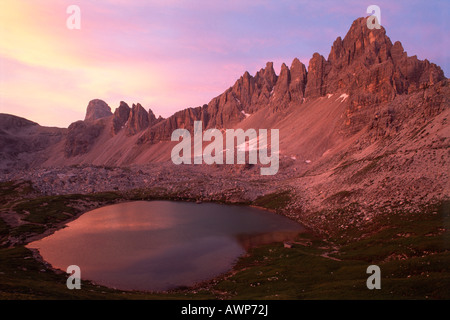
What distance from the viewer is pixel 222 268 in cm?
4972

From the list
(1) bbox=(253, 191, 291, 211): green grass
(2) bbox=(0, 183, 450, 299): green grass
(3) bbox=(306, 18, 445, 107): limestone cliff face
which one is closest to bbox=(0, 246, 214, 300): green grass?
(2) bbox=(0, 183, 450, 299): green grass

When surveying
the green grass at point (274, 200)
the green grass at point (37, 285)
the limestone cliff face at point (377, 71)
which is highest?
the limestone cliff face at point (377, 71)

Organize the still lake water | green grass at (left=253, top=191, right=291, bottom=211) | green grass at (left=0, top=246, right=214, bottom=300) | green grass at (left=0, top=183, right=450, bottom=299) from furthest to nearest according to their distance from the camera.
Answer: green grass at (left=253, top=191, right=291, bottom=211) → the still lake water → green grass at (left=0, top=246, right=214, bottom=300) → green grass at (left=0, top=183, right=450, bottom=299)

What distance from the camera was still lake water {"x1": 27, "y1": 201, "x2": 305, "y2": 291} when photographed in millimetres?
47250

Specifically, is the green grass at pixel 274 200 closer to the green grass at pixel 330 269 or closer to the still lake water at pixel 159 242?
the still lake water at pixel 159 242

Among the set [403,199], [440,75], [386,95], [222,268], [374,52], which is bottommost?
[222,268]

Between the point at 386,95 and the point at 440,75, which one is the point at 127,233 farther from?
the point at 440,75

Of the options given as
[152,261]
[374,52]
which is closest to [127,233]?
[152,261]

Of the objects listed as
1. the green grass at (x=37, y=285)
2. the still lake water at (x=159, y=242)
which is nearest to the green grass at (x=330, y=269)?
the green grass at (x=37, y=285)

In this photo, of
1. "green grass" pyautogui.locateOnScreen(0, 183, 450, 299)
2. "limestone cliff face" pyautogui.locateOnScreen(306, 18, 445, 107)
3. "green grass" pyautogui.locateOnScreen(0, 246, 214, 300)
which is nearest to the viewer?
"green grass" pyautogui.locateOnScreen(0, 183, 450, 299)

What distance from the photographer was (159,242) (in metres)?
63.4

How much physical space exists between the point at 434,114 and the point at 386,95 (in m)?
67.9

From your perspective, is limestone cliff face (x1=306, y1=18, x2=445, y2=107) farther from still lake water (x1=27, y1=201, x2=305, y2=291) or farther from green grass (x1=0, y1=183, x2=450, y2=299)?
green grass (x1=0, y1=183, x2=450, y2=299)

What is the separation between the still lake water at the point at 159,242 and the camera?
155ft
